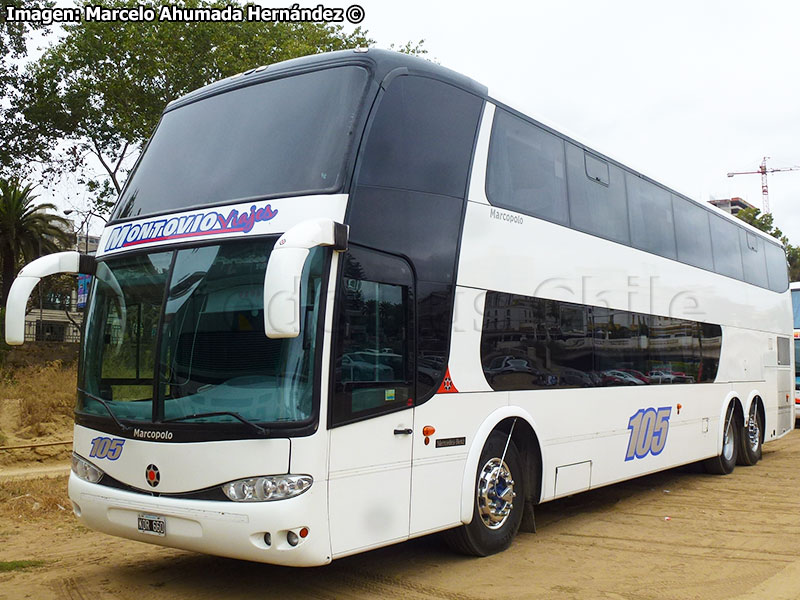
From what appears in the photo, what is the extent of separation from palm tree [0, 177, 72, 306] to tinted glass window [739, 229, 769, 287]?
83.4ft

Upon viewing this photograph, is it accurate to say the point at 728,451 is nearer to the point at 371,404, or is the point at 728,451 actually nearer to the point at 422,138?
the point at 422,138

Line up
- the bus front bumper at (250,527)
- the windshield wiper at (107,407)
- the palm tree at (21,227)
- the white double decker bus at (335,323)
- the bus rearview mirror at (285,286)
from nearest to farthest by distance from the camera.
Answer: the bus rearview mirror at (285,286), the bus front bumper at (250,527), the white double decker bus at (335,323), the windshield wiper at (107,407), the palm tree at (21,227)

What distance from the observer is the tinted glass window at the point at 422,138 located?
21.0ft

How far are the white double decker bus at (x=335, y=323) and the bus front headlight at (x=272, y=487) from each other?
0.05 feet

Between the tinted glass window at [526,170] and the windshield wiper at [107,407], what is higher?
the tinted glass window at [526,170]

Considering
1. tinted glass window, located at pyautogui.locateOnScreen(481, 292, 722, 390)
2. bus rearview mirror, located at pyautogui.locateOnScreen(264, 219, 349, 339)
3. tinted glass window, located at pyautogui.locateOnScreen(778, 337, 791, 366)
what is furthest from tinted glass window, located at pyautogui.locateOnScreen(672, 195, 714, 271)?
bus rearview mirror, located at pyautogui.locateOnScreen(264, 219, 349, 339)

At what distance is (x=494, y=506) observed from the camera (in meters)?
7.43

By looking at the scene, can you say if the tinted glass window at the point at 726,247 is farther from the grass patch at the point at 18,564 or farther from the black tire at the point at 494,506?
the grass patch at the point at 18,564

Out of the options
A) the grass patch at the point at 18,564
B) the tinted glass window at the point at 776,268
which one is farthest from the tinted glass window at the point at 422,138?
the tinted glass window at the point at 776,268

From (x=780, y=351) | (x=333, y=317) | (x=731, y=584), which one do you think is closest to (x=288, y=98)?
(x=333, y=317)

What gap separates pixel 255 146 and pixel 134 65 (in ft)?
58.4

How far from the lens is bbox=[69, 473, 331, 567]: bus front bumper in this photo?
5.45 m

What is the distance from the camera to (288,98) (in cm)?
674

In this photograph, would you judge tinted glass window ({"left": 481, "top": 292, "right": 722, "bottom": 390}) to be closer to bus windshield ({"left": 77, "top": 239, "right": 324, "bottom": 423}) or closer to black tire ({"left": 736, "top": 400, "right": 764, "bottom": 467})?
bus windshield ({"left": 77, "top": 239, "right": 324, "bottom": 423})
